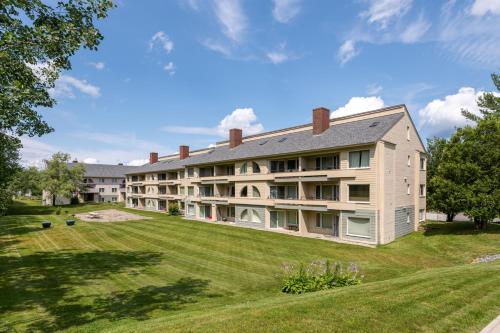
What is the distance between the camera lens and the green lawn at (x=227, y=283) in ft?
26.2

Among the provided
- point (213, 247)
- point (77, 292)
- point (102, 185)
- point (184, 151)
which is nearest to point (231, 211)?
point (213, 247)

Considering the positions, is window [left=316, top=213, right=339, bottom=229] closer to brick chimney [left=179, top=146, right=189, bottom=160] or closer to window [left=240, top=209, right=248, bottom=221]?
window [left=240, top=209, right=248, bottom=221]

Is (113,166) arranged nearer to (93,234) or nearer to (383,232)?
(93,234)

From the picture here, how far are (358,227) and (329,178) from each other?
5424 mm

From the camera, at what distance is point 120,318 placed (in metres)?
11.1

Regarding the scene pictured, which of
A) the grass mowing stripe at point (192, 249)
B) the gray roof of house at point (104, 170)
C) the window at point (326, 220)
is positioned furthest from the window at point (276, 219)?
the gray roof of house at point (104, 170)

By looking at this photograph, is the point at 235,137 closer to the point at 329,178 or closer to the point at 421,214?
the point at 329,178

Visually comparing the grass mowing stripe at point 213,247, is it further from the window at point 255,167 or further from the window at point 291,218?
the window at point 255,167

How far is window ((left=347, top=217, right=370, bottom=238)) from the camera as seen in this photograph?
25892 mm

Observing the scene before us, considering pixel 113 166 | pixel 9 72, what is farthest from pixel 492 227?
pixel 113 166

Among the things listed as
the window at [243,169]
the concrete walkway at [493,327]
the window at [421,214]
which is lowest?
the window at [421,214]

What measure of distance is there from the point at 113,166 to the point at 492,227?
97.0m

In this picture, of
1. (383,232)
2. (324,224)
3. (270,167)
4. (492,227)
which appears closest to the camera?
(383,232)

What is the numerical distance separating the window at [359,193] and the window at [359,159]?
6.44 feet
